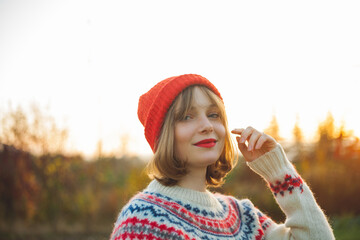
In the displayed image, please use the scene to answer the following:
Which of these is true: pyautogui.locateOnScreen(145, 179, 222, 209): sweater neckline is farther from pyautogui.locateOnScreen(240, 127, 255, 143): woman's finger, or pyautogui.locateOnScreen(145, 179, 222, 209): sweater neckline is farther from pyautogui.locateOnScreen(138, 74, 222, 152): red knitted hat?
pyautogui.locateOnScreen(240, 127, 255, 143): woman's finger

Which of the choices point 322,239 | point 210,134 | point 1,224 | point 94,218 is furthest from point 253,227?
point 1,224

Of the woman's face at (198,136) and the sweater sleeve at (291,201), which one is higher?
the woman's face at (198,136)

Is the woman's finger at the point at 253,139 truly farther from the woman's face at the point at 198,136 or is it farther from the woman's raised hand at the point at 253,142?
the woman's face at the point at 198,136

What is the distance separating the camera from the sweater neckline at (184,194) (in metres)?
1.77

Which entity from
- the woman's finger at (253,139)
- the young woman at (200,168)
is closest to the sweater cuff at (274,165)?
the young woman at (200,168)

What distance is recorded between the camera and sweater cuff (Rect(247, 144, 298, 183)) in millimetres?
1909

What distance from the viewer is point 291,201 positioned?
186 cm

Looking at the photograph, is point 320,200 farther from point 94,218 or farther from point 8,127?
point 8,127

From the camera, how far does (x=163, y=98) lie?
1845 mm

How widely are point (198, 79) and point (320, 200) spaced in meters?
6.12

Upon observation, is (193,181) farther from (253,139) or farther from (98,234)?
(98,234)

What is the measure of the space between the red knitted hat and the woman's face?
8cm

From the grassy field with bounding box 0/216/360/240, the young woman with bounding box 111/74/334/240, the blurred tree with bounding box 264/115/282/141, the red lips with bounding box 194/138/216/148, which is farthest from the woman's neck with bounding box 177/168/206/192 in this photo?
the blurred tree with bounding box 264/115/282/141

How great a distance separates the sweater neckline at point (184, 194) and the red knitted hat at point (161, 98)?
24cm
